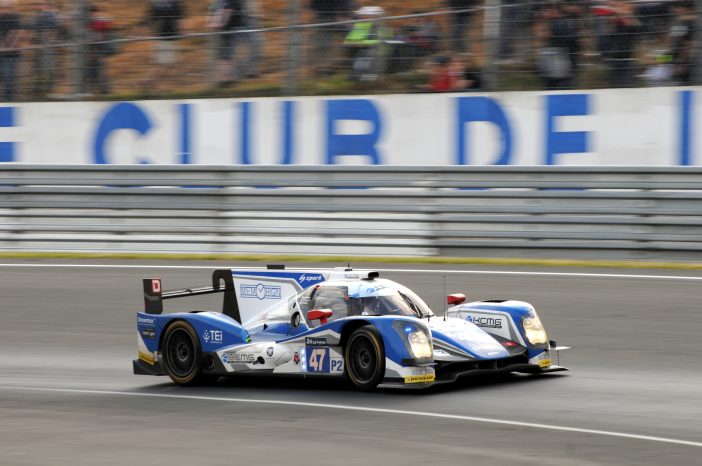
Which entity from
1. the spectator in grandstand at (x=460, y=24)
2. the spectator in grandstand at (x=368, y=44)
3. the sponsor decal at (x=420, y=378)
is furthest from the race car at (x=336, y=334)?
the spectator in grandstand at (x=368, y=44)

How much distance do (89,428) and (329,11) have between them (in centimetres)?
932

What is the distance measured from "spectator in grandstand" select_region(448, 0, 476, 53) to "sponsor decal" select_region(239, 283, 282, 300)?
6364mm

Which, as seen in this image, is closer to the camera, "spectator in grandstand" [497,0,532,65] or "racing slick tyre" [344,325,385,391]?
"racing slick tyre" [344,325,385,391]

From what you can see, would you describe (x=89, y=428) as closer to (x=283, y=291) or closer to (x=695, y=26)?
(x=283, y=291)

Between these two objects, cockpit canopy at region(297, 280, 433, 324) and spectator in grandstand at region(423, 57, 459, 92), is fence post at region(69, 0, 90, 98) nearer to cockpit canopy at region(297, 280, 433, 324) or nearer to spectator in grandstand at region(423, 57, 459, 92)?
spectator in grandstand at region(423, 57, 459, 92)

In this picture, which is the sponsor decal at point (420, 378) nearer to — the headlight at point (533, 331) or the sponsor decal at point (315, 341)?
the sponsor decal at point (315, 341)

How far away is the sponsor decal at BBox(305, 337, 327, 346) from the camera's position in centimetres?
783

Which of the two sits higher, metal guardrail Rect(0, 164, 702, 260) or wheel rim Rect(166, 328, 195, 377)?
metal guardrail Rect(0, 164, 702, 260)

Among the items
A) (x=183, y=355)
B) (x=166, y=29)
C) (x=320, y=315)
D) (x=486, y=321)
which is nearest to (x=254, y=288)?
(x=183, y=355)

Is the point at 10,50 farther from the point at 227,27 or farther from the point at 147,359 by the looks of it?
the point at 147,359

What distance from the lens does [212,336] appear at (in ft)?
28.0

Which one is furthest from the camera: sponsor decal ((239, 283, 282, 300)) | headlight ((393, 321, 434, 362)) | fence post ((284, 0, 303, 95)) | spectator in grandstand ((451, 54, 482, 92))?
fence post ((284, 0, 303, 95))

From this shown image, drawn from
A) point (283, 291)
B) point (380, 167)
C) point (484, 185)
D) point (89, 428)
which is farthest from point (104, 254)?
Result: point (89, 428)

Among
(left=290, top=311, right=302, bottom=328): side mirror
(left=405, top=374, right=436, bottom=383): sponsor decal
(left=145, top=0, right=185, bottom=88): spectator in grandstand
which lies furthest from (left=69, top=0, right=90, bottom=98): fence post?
(left=405, top=374, right=436, bottom=383): sponsor decal
